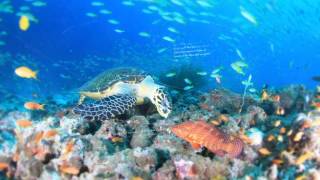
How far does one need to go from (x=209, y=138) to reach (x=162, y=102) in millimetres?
2127

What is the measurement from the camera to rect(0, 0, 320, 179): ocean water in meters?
14.3

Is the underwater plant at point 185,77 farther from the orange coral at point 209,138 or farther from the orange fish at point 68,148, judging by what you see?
the orange fish at point 68,148

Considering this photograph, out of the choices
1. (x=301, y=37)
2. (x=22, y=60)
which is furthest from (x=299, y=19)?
(x=22, y=60)

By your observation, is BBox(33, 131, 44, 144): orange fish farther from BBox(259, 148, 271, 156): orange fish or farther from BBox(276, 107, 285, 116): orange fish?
BBox(276, 107, 285, 116): orange fish

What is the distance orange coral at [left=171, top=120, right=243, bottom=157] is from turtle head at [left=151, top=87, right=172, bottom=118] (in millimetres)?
1479

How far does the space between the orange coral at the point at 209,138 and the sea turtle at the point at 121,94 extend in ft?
4.85

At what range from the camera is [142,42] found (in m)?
71.6

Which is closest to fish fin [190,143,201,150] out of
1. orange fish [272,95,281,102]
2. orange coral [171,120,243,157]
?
orange coral [171,120,243,157]

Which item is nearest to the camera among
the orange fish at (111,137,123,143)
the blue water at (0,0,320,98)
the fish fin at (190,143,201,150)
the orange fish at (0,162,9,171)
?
the orange fish at (0,162,9,171)

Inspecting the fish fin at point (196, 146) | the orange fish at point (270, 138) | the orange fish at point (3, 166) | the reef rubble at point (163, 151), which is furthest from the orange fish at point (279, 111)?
the orange fish at point (3, 166)

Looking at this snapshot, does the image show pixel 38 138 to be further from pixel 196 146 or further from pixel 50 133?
pixel 196 146

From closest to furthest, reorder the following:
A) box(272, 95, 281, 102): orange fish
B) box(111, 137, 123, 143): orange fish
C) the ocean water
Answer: box(111, 137, 123, 143): orange fish < box(272, 95, 281, 102): orange fish < the ocean water

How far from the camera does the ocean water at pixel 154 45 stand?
14266 millimetres

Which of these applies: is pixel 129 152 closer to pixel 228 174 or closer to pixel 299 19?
pixel 228 174
